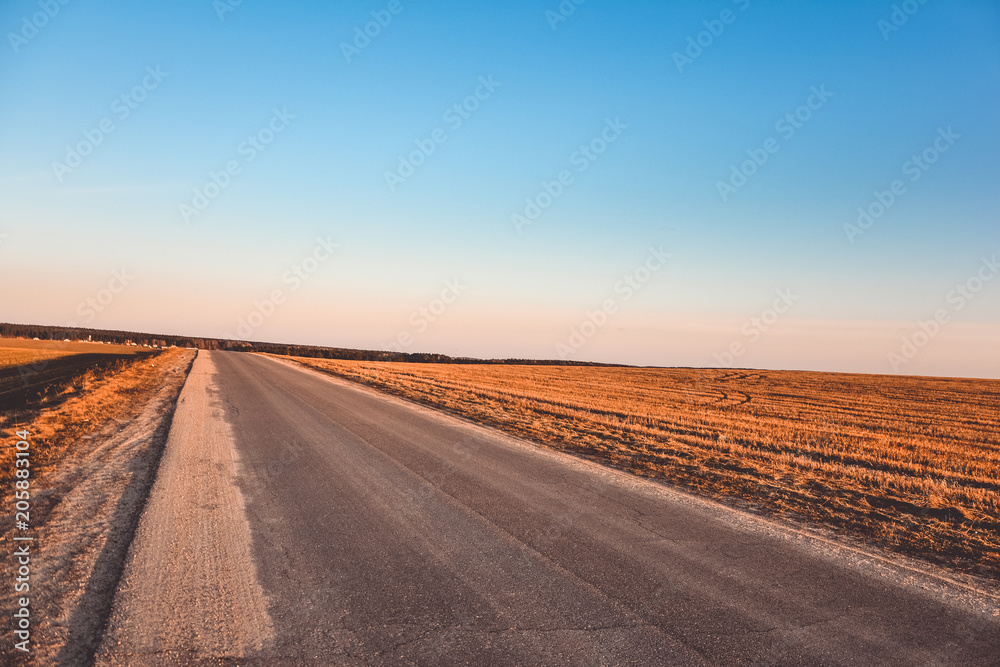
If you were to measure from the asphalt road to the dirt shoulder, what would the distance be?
0.23 m

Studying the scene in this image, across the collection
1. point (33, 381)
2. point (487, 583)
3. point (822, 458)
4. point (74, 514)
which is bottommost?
point (33, 381)

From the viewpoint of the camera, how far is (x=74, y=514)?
18.8ft

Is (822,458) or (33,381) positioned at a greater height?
(822,458)

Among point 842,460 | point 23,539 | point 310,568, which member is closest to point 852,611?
point 310,568

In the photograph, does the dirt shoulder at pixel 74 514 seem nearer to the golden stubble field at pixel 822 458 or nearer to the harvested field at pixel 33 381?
the harvested field at pixel 33 381

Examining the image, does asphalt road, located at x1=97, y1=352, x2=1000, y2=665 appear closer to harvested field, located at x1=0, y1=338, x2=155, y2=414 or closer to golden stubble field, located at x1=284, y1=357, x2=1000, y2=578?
golden stubble field, located at x1=284, y1=357, x2=1000, y2=578

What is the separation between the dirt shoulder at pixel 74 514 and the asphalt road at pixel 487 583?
226 mm

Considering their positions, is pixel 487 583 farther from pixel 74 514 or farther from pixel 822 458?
pixel 822 458

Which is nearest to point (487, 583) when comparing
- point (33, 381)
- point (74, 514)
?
point (74, 514)

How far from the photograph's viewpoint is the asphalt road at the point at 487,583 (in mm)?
3506

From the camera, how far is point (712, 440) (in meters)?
13.5

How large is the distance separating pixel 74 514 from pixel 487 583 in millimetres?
4890

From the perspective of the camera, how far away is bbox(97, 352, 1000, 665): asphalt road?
3.51 metres

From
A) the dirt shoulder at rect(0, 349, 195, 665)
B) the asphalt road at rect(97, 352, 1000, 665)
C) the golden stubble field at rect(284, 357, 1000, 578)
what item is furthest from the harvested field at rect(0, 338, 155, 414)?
the asphalt road at rect(97, 352, 1000, 665)
